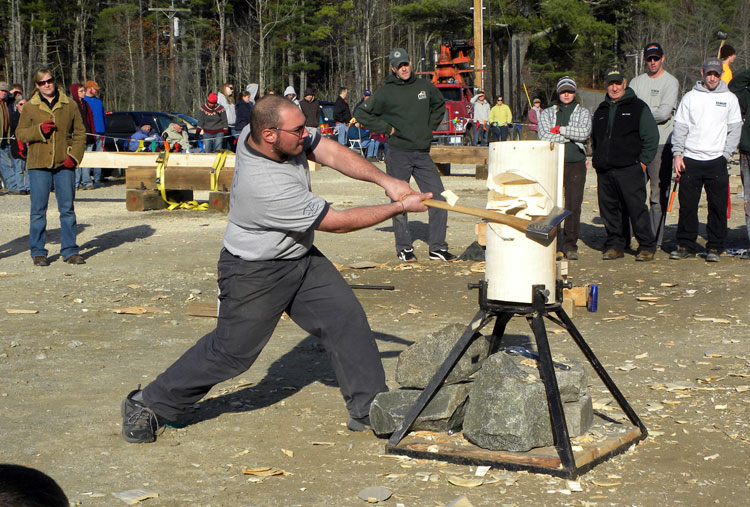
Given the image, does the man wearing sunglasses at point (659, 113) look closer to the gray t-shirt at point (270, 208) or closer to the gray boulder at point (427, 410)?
the gray boulder at point (427, 410)

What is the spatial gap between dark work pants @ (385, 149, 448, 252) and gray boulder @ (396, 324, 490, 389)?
488 cm

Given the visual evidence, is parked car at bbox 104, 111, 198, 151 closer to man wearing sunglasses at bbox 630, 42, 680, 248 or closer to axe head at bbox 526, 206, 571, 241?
man wearing sunglasses at bbox 630, 42, 680, 248

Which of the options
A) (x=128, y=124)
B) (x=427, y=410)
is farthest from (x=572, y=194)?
(x=128, y=124)

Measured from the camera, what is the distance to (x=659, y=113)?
418 inches

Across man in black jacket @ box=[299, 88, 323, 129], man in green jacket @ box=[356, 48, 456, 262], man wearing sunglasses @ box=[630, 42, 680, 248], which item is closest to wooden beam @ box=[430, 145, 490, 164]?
man in black jacket @ box=[299, 88, 323, 129]

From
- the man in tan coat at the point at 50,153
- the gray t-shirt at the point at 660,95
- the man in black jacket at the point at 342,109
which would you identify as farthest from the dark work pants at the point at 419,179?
the man in black jacket at the point at 342,109

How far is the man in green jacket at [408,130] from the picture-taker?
33.6ft

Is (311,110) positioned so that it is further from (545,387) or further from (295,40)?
(295,40)

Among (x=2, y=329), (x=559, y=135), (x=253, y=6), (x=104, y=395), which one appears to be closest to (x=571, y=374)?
(x=104, y=395)

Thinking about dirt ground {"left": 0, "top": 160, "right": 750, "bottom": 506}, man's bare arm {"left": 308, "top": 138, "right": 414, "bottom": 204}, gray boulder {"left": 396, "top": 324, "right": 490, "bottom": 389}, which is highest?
man's bare arm {"left": 308, "top": 138, "right": 414, "bottom": 204}

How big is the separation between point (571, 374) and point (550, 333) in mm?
2468

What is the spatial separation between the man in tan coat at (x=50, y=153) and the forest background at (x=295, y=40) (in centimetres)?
3557

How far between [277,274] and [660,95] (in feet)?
23.8

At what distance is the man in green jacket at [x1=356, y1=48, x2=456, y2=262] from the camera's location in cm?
1023
